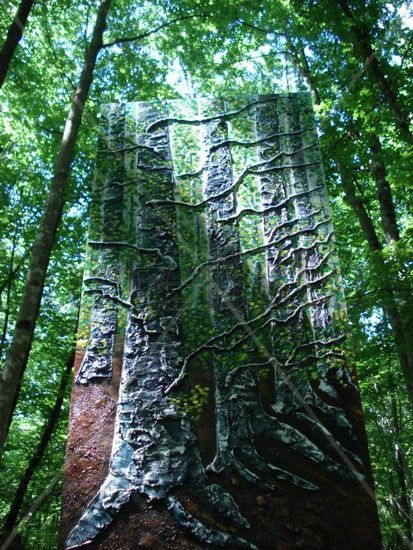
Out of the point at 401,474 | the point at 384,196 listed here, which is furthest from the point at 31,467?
the point at 401,474

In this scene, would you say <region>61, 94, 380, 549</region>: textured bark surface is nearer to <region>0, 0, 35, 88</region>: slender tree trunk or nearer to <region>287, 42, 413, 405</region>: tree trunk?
<region>287, 42, 413, 405</region>: tree trunk

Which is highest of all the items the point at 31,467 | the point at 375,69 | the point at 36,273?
the point at 375,69

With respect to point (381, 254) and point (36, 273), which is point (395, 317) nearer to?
point (381, 254)

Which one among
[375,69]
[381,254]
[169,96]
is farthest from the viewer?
[169,96]

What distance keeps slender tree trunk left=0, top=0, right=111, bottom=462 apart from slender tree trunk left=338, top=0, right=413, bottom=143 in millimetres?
2758

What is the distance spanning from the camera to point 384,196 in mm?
5766

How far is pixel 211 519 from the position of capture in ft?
11.1

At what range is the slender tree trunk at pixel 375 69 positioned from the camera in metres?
4.64

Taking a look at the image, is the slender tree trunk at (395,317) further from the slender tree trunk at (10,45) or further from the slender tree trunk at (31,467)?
the slender tree trunk at (31,467)

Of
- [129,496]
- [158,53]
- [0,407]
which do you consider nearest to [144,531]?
[129,496]

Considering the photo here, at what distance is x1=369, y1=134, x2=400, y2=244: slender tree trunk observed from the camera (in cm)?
552

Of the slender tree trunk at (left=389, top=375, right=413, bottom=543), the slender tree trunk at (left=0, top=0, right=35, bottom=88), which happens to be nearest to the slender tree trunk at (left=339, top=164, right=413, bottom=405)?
the slender tree trunk at (left=389, top=375, right=413, bottom=543)


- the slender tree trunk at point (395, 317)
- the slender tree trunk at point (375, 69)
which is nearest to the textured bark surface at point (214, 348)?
the slender tree trunk at point (375, 69)

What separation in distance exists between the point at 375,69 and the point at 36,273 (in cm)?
392
